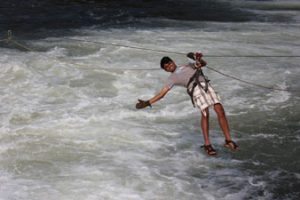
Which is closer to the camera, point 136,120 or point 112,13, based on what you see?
point 136,120

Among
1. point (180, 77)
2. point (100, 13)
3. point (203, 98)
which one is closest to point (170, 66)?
point (180, 77)

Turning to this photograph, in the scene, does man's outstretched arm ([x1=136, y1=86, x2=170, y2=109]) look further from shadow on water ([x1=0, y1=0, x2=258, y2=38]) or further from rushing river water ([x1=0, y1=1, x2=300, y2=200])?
shadow on water ([x1=0, y1=0, x2=258, y2=38])

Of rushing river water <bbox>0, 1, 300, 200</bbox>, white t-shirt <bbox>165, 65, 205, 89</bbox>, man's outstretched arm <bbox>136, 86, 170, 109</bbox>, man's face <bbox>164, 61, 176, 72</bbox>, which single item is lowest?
rushing river water <bbox>0, 1, 300, 200</bbox>

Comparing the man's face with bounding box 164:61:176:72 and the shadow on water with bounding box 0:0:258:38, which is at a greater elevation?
the man's face with bounding box 164:61:176:72

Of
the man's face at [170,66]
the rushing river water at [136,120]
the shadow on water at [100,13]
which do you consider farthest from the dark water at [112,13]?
the man's face at [170,66]

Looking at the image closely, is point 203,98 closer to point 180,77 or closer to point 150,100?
point 180,77

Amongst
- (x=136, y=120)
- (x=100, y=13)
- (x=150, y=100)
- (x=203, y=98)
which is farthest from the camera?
(x=100, y=13)

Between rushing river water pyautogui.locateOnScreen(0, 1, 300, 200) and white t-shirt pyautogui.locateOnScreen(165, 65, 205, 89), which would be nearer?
rushing river water pyautogui.locateOnScreen(0, 1, 300, 200)

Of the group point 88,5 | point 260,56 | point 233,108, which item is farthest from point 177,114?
point 88,5

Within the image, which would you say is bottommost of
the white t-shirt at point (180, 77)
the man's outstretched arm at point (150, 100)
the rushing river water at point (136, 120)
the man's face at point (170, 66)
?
the rushing river water at point (136, 120)

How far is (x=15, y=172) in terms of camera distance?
693cm

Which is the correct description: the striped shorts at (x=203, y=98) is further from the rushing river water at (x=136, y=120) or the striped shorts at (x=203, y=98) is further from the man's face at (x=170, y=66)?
the rushing river water at (x=136, y=120)

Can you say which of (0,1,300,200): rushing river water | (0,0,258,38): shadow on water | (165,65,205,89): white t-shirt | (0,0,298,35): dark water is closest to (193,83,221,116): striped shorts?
(165,65,205,89): white t-shirt

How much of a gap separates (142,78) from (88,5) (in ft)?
40.3
